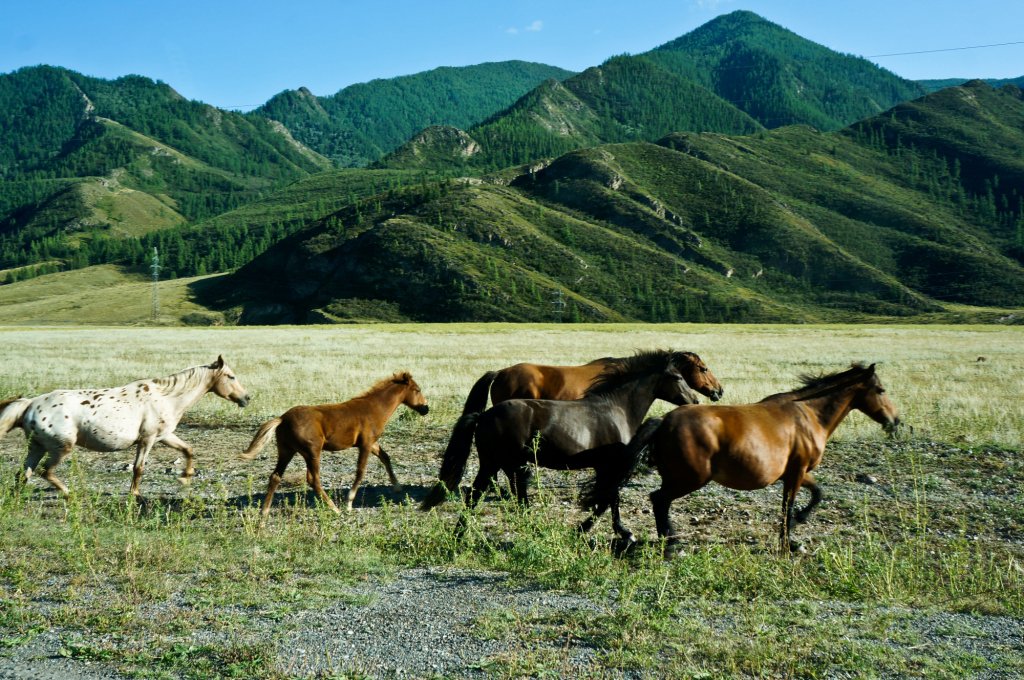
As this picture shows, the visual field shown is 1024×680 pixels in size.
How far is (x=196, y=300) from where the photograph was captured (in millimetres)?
173125

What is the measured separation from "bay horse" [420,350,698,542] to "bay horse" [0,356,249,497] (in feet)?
16.2

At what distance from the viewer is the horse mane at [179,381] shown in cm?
1200

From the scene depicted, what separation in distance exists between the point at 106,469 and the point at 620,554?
10.1 meters

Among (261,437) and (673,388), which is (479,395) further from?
(261,437)

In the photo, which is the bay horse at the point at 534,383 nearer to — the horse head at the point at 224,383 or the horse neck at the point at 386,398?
the horse neck at the point at 386,398

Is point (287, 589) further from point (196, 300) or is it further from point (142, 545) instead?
point (196, 300)

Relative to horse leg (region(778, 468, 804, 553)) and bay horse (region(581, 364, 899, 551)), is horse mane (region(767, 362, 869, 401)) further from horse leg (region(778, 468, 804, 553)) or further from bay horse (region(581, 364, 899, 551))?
horse leg (region(778, 468, 804, 553))

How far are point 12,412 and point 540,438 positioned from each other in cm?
808

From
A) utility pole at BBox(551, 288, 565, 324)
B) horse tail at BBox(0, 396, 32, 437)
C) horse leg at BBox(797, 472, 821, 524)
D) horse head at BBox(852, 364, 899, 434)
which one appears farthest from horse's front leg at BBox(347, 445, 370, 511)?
utility pole at BBox(551, 288, 565, 324)

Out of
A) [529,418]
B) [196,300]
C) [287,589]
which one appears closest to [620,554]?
[529,418]

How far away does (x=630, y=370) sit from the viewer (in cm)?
1069

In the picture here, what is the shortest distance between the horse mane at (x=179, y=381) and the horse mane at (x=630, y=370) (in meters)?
6.99

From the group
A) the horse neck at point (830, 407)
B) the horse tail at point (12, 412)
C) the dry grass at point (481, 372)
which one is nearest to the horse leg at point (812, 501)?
the horse neck at point (830, 407)

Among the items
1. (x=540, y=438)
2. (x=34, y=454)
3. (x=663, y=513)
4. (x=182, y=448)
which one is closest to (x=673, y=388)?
(x=540, y=438)
